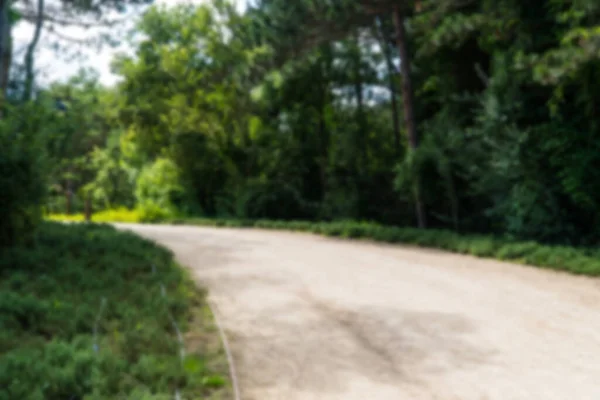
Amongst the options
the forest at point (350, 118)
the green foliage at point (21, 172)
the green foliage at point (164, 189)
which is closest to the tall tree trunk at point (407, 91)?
the forest at point (350, 118)

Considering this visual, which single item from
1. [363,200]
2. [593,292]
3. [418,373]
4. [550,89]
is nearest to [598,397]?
[418,373]

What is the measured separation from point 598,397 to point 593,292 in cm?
468

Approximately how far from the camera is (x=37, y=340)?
5949mm

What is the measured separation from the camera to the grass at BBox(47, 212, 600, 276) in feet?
36.0

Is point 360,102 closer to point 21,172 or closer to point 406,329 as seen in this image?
point 21,172

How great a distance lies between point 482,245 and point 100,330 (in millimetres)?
9233

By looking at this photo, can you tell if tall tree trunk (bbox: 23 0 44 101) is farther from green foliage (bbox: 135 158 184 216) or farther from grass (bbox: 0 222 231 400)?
green foliage (bbox: 135 158 184 216)

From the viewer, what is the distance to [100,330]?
6.50m

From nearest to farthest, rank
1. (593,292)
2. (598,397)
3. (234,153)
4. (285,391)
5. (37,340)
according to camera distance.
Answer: (598,397) < (285,391) < (37,340) < (593,292) < (234,153)

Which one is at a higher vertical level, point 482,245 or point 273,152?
point 273,152

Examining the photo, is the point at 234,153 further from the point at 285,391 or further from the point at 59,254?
the point at 285,391

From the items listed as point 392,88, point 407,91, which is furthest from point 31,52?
point 392,88

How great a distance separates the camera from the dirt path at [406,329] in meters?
5.27

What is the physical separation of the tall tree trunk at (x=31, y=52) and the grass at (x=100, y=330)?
7.89 metres
